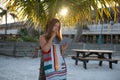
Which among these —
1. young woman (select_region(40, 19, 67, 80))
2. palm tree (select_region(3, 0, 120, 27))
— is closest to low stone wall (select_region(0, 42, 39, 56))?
palm tree (select_region(3, 0, 120, 27))

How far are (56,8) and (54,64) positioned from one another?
1.31 metres

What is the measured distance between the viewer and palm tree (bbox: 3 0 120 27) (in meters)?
3.98

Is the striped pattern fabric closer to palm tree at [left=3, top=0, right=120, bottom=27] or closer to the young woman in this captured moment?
the young woman

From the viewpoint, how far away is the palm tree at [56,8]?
13.0 ft

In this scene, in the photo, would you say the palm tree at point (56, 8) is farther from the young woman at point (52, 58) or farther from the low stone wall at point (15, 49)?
the low stone wall at point (15, 49)

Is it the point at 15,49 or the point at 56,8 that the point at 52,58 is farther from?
the point at 15,49

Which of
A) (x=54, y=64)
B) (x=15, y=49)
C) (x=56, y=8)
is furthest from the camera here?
(x=15, y=49)

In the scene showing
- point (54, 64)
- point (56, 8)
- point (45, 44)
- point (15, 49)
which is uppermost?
point (56, 8)

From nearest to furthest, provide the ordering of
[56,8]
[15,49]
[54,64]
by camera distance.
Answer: [54,64]
[56,8]
[15,49]

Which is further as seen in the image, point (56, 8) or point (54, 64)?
point (56, 8)

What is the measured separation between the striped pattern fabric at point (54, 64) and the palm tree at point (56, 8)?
1.17 metres

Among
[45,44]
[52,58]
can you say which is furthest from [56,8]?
[52,58]

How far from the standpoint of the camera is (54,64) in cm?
304

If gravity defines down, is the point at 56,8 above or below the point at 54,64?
above
